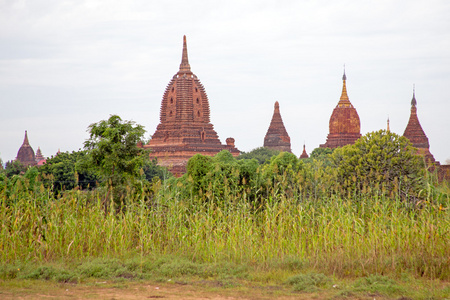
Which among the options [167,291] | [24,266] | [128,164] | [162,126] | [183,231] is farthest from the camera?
[162,126]

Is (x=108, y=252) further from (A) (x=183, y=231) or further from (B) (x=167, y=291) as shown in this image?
(B) (x=167, y=291)

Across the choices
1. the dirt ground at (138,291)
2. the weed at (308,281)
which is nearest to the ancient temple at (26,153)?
the dirt ground at (138,291)

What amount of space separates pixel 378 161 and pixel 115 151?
6677mm

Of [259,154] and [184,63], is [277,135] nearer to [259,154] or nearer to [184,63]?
[259,154]

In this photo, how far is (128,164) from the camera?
43.5ft

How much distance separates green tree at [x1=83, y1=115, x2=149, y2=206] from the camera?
13266 mm

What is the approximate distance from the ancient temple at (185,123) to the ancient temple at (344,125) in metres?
14.5

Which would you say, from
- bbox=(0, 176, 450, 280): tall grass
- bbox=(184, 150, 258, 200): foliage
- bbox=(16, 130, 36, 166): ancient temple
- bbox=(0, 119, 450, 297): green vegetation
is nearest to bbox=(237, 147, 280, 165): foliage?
bbox=(16, 130, 36, 166): ancient temple

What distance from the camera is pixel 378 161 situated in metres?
15.2

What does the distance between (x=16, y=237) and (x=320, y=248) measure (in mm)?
4617

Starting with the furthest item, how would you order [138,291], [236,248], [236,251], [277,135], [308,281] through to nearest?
[277,135], [236,248], [236,251], [308,281], [138,291]

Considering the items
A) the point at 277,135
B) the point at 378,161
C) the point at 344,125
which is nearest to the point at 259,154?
the point at 277,135

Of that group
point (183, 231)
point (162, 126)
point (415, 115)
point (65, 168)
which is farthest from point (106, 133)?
point (415, 115)

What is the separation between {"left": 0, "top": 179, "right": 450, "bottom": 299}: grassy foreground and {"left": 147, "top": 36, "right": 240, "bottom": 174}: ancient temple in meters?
38.5
